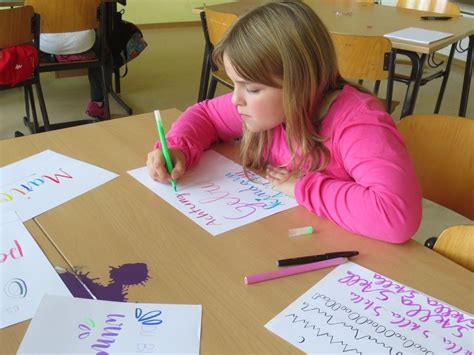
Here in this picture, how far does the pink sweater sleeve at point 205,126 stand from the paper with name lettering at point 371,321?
20.2 inches

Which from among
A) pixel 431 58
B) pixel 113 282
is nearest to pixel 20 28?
pixel 113 282

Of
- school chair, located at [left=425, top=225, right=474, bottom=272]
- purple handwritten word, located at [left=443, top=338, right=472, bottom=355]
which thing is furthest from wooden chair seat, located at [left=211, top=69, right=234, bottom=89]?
purple handwritten word, located at [left=443, top=338, right=472, bottom=355]

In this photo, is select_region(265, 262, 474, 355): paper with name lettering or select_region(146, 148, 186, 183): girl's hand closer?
select_region(265, 262, 474, 355): paper with name lettering

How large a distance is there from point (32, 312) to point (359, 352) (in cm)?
43

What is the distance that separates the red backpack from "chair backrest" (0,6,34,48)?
1.2 inches

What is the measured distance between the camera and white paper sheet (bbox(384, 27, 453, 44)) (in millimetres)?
2229

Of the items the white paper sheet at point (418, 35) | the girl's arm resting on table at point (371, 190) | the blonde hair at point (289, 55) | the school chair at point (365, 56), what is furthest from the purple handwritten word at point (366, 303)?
the white paper sheet at point (418, 35)

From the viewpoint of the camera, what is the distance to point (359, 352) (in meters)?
0.61

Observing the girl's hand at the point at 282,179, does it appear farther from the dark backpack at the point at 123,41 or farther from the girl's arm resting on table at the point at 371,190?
the dark backpack at the point at 123,41

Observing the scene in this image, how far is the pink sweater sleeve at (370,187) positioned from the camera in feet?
2.79

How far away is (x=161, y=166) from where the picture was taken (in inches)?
A: 39.5

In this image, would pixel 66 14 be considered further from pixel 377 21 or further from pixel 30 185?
pixel 30 185

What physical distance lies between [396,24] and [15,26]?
1913 millimetres

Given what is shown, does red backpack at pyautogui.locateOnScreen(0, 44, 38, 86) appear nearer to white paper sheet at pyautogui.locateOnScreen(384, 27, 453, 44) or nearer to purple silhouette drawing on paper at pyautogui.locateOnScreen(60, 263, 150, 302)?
white paper sheet at pyautogui.locateOnScreen(384, 27, 453, 44)
